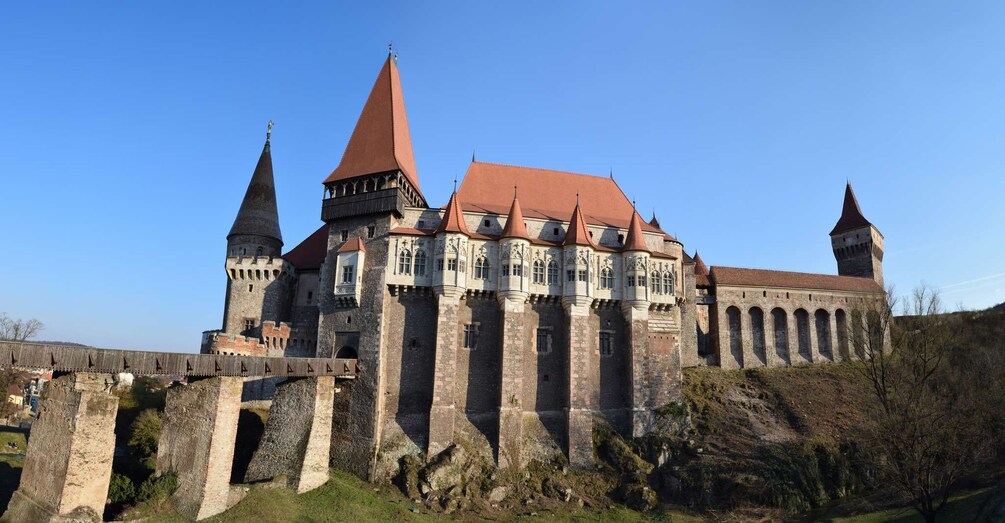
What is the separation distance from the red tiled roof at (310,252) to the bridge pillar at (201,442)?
14.9 meters

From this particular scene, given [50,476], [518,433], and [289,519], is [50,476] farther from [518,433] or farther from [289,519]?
[518,433]

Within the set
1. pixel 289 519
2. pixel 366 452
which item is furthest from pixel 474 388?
pixel 289 519

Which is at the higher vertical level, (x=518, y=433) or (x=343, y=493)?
(x=518, y=433)

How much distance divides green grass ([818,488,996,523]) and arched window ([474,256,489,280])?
66.2 feet

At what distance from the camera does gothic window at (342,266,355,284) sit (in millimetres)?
34375

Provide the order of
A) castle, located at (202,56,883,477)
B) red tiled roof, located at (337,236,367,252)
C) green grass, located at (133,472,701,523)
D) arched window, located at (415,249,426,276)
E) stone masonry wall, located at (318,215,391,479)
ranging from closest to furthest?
green grass, located at (133,472,701,523)
stone masonry wall, located at (318,215,391,479)
castle, located at (202,56,883,477)
arched window, located at (415,249,426,276)
red tiled roof, located at (337,236,367,252)

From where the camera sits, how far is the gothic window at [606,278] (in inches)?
1441

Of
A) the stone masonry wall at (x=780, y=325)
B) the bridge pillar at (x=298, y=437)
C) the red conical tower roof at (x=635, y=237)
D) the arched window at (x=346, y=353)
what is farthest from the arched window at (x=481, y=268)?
the stone masonry wall at (x=780, y=325)

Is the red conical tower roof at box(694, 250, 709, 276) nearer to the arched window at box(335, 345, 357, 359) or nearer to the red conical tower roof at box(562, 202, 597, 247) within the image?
the red conical tower roof at box(562, 202, 597, 247)

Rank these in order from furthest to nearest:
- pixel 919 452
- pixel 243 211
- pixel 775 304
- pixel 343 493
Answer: pixel 775 304, pixel 243 211, pixel 343 493, pixel 919 452

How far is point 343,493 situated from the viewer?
2825 cm

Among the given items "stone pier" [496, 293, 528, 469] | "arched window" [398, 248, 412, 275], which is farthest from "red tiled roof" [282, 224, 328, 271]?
"stone pier" [496, 293, 528, 469]

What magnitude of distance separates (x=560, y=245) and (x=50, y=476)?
84.5 feet

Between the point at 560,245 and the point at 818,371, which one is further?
the point at 818,371
